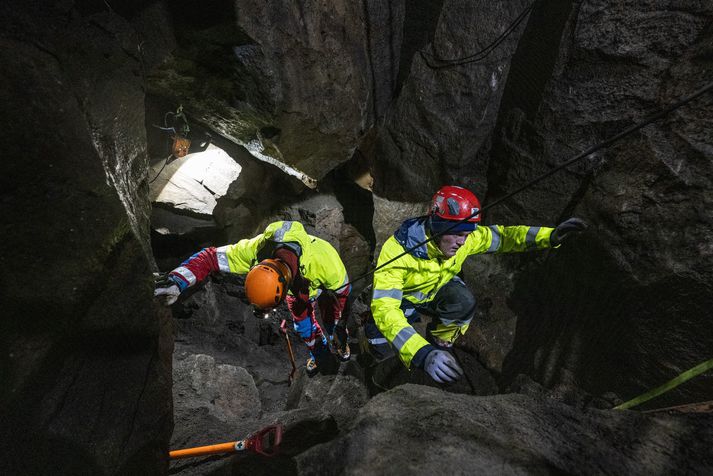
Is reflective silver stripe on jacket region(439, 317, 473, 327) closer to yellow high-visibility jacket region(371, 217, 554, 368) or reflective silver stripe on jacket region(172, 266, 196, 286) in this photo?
yellow high-visibility jacket region(371, 217, 554, 368)

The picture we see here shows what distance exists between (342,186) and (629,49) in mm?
4568

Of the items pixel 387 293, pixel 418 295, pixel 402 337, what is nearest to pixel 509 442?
pixel 402 337

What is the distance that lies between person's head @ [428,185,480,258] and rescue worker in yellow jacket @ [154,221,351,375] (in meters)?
1.19

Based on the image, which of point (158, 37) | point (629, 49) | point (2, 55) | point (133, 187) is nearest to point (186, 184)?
point (158, 37)

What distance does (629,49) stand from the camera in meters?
3.17

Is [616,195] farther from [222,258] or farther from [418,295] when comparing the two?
[222,258]

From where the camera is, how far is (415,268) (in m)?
3.05

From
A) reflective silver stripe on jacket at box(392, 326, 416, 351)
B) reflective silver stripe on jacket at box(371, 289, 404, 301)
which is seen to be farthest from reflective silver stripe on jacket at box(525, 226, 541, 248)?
reflective silver stripe on jacket at box(392, 326, 416, 351)

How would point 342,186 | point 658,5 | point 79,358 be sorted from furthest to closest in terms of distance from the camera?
point 342,186 → point 658,5 → point 79,358

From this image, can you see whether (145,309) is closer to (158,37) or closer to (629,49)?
(158,37)

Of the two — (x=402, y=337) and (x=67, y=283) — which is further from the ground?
(x=402, y=337)

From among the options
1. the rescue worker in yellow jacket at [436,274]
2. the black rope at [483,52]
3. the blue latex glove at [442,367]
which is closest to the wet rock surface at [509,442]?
the blue latex glove at [442,367]

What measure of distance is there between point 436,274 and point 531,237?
1000 mm

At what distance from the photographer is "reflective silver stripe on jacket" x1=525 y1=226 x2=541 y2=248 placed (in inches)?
125
